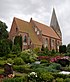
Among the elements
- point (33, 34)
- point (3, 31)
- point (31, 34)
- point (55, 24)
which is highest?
point (55, 24)

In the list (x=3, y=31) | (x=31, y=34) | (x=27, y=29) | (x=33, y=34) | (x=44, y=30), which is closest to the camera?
(x=27, y=29)

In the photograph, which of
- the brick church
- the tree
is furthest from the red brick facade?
the tree

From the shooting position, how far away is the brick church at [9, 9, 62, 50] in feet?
161

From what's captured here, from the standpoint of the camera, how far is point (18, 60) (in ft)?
75.9

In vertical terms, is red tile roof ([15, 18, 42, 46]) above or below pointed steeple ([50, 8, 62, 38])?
below

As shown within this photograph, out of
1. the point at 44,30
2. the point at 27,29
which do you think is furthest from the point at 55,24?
the point at 27,29

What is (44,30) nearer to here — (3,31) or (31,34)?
(31,34)

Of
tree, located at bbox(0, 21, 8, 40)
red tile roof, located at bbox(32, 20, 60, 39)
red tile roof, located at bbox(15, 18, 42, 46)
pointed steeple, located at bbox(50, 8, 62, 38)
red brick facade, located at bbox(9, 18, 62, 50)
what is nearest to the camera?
red brick facade, located at bbox(9, 18, 62, 50)

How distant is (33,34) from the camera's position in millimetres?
54000

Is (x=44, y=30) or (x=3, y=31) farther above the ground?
(x=44, y=30)

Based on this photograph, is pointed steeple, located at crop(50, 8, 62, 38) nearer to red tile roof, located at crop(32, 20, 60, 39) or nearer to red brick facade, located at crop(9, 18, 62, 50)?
red tile roof, located at crop(32, 20, 60, 39)

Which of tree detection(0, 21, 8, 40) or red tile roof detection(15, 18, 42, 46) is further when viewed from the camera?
tree detection(0, 21, 8, 40)

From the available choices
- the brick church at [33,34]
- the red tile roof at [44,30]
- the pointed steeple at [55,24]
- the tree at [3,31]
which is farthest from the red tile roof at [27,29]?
the pointed steeple at [55,24]

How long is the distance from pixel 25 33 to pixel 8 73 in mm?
35597
